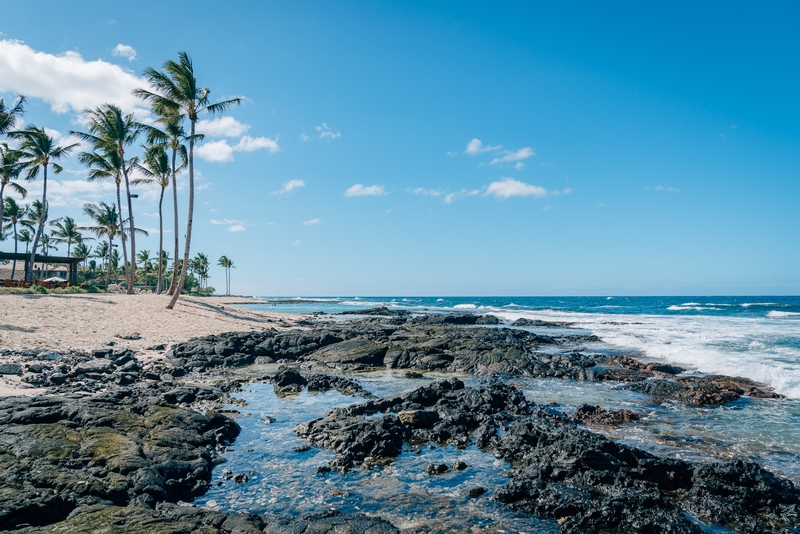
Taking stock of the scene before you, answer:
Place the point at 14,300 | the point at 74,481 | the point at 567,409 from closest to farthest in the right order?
1. the point at 74,481
2. the point at 567,409
3. the point at 14,300

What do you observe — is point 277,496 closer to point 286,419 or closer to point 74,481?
point 74,481

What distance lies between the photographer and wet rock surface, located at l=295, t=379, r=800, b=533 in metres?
5.84

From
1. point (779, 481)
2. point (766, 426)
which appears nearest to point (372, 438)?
point (779, 481)

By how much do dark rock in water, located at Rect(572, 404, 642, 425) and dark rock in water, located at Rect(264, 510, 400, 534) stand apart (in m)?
7.14

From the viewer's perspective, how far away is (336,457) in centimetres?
788

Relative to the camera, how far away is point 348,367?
723 inches

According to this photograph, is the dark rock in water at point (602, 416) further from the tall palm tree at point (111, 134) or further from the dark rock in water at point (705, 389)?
the tall palm tree at point (111, 134)

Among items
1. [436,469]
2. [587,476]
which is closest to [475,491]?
[436,469]

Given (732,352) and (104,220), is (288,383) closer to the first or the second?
(732,352)

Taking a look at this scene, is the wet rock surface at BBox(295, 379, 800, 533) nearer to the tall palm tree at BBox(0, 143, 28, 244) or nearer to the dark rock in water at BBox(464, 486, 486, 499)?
the dark rock in water at BBox(464, 486, 486, 499)

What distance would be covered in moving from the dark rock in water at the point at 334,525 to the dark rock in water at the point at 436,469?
6.72ft

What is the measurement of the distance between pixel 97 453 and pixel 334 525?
408 cm

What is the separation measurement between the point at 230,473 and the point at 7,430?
3685 millimetres

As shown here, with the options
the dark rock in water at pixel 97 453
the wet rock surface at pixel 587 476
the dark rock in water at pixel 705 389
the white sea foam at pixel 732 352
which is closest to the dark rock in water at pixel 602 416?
the wet rock surface at pixel 587 476
